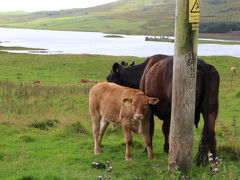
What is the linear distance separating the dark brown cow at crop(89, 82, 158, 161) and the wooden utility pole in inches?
44.4

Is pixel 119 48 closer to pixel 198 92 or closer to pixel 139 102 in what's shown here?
pixel 139 102

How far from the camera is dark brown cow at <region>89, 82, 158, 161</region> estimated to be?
716 centimetres

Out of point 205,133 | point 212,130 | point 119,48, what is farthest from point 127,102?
point 119,48

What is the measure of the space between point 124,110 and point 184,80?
6.89ft

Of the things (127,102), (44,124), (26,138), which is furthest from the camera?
(44,124)

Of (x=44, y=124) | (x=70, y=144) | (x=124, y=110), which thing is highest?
(x=124, y=110)

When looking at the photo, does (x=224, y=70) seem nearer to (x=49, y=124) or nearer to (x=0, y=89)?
(x=0, y=89)

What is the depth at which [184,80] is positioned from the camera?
5777mm

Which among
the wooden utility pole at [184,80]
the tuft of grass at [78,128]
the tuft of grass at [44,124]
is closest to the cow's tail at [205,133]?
the wooden utility pole at [184,80]

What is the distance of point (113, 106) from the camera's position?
789 cm

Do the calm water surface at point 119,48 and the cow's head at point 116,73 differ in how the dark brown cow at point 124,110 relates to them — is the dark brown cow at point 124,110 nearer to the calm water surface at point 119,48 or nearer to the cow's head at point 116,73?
the cow's head at point 116,73

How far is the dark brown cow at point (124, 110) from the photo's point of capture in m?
7.16

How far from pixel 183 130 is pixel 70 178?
2231 millimetres

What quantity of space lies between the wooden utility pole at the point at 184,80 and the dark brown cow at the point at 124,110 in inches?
→ 44.4
